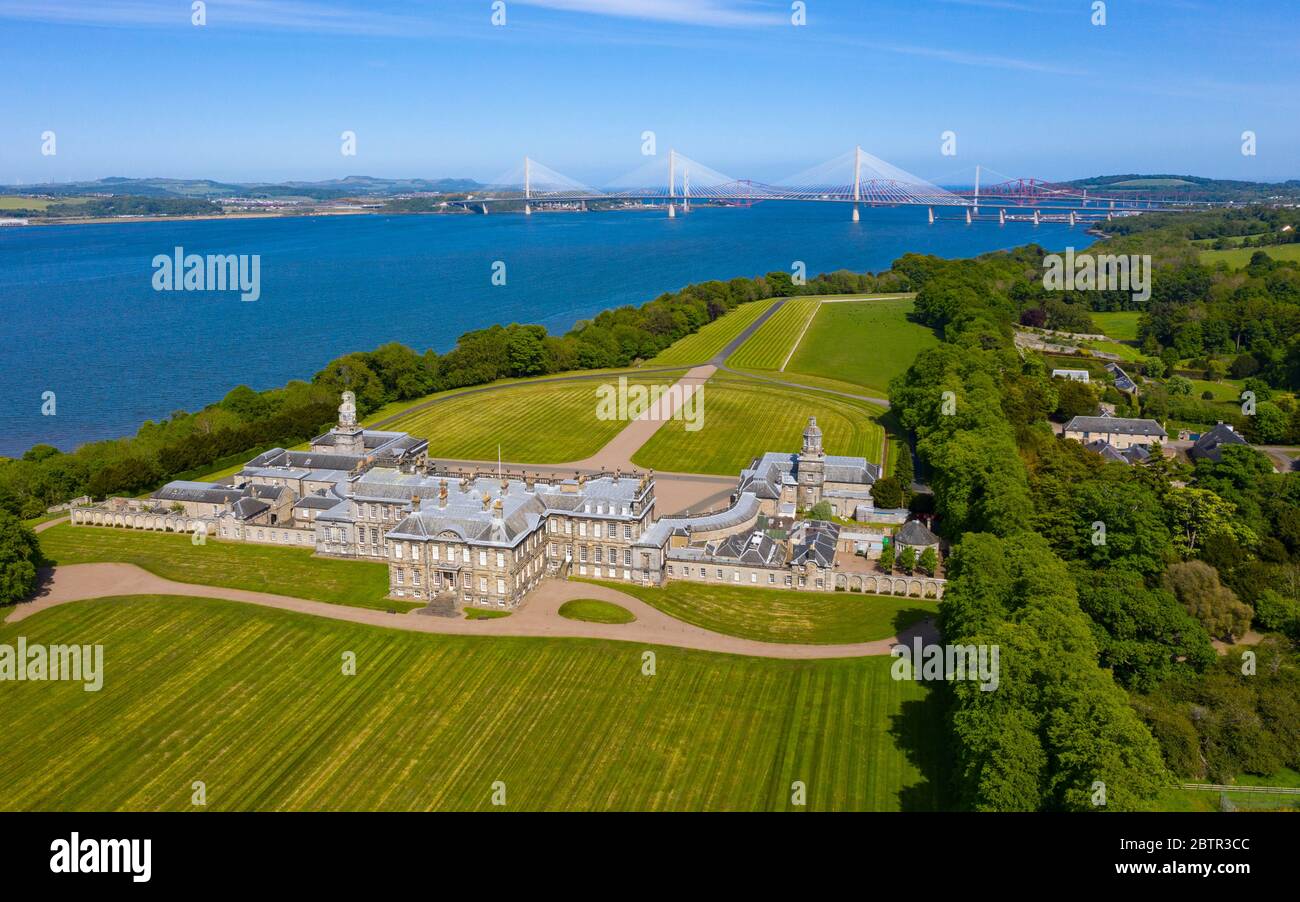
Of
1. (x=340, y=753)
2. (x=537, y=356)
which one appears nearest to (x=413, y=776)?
(x=340, y=753)

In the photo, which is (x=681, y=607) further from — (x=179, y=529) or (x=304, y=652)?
(x=179, y=529)

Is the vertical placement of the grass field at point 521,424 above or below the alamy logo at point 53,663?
above

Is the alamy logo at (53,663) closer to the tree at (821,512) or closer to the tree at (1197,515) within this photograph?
the tree at (821,512)

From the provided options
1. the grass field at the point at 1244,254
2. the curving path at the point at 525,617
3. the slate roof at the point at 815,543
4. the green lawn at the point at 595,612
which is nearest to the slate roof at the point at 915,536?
the slate roof at the point at 815,543

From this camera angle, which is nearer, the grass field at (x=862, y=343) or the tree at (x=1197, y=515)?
the tree at (x=1197, y=515)

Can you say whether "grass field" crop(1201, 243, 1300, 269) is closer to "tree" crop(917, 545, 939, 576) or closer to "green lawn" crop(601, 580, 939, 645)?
"tree" crop(917, 545, 939, 576)

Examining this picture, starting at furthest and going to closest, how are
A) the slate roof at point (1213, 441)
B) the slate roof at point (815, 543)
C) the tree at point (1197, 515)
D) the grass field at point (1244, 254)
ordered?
the grass field at point (1244, 254) < the slate roof at point (1213, 441) < the slate roof at point (815, 543) < the tree at point (1197, 515)
